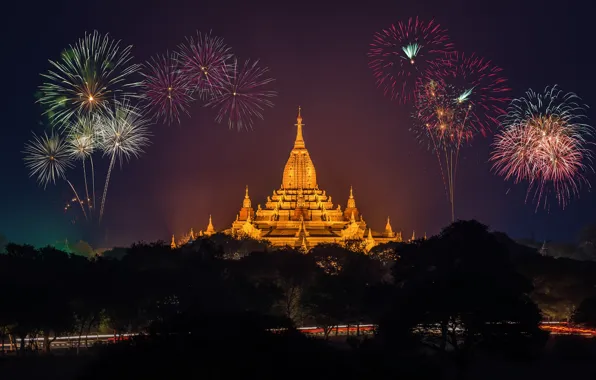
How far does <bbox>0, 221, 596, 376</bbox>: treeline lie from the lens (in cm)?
6322

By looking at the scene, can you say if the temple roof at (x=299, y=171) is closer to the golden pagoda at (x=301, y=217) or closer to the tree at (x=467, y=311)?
the golden pagoda at (x=301, y=217)

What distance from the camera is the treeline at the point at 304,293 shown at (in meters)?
63.2

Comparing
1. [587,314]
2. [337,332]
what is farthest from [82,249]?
[587,314]

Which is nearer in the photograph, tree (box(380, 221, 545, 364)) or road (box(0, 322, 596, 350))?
tree (box(380, 221, 545, 364))

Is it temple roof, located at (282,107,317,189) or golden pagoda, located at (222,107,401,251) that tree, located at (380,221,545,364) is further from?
temple roof, located at (282,107,317,189)

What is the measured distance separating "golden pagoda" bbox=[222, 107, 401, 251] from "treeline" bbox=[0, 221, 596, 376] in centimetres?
4114

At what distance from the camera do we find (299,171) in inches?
6826

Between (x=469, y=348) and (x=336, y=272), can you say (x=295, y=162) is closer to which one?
(x=336, y=272)

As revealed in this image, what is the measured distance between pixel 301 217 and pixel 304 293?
7205 centimetres

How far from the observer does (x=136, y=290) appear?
81312mm

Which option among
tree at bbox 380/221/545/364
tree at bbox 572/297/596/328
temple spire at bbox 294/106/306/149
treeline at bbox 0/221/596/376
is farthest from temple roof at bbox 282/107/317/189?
tree at bbox 380/221/545/364

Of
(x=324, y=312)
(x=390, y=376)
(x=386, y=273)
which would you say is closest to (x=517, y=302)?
(x=390, y=376)

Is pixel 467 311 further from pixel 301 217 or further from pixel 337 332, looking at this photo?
pixel 301 217

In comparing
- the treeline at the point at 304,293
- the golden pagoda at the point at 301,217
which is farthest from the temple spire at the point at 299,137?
the treeline at the point at 304,293
